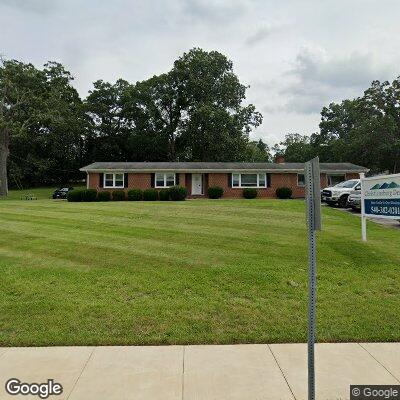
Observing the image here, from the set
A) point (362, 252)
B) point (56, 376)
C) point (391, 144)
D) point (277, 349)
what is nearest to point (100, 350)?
point (56, 376)

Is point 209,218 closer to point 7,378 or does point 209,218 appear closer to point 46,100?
point 7,378

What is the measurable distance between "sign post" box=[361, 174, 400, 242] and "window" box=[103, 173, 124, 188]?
23879 mm

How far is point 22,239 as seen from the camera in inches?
415

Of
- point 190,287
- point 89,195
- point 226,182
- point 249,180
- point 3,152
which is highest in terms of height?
point 3,152

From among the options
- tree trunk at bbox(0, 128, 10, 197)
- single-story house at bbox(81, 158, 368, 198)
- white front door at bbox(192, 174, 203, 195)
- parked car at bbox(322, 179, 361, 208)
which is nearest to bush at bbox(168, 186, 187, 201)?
single-story house at bbox(81, 158, 368, 198)

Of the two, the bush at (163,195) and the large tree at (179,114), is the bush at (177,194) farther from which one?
the large tree at (179,114)

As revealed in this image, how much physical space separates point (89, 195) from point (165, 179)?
6.79 metres

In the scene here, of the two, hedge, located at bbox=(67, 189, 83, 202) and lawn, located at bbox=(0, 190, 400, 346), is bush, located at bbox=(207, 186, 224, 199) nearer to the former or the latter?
hedge, located at bbox=(67, 189, 83, 202)

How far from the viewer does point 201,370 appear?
3.99 metres

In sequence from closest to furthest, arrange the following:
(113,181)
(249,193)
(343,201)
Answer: (343,201) < (249,193) < (113,181)

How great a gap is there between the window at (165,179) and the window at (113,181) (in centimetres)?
310

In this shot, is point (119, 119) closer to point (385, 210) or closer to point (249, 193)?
point (249, 193)

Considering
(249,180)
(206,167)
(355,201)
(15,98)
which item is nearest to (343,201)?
(355,201)

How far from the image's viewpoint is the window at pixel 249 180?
32.6 m
